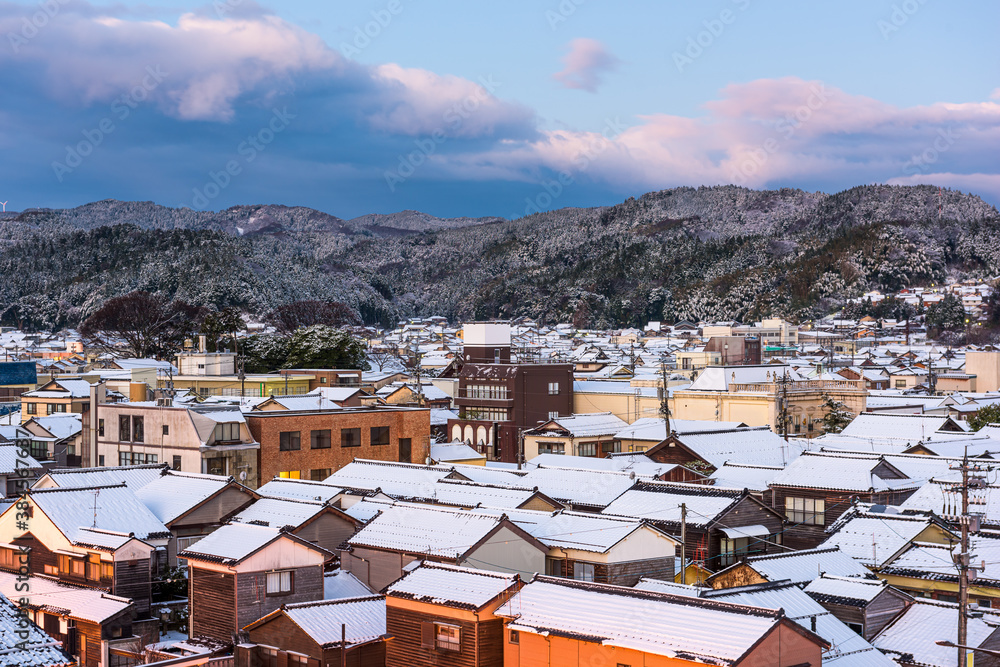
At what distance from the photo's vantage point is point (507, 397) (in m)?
46.2

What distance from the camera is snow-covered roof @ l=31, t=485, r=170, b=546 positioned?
1939cm

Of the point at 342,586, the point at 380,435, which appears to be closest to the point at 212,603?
the point at 342,586

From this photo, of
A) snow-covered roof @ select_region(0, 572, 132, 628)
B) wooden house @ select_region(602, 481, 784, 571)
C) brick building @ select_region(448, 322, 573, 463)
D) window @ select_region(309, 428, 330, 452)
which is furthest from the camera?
brick building @ select_region(448, 322, 573, 463)

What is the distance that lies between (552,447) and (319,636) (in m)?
22.4

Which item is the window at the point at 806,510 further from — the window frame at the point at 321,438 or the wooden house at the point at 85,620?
the wooden house at the point at 85,620

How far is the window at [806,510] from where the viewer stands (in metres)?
24.7

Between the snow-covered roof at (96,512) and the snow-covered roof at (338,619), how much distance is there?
4.78 metres

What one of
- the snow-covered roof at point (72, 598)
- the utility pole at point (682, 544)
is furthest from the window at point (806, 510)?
the snow-covered roof at point (72, 598)

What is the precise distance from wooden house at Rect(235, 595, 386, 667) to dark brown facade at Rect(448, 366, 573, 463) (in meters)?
28.2

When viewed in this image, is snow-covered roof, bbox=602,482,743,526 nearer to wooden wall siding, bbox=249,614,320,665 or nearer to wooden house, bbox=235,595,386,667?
wooden house, bbox=235,595,386,667

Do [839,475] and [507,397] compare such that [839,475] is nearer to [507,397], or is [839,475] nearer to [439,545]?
[439,545]

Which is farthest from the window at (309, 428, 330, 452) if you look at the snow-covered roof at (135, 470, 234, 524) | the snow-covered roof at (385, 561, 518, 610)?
the snow-covered roof at (385, 561, 518, 610)

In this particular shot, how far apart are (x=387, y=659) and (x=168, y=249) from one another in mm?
153160

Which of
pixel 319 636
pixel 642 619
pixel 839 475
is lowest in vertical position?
pixel 319 636
